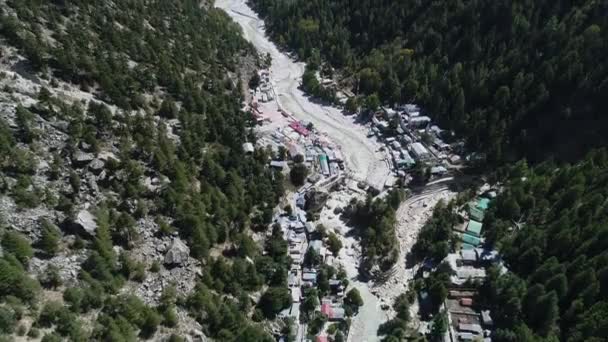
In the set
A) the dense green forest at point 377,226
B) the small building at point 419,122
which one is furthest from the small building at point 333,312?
the small building at point 419,122

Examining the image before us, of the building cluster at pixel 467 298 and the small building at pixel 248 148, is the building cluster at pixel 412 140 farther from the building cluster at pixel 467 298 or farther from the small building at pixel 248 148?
the small building at pixel 248 148

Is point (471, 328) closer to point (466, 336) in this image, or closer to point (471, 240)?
point (466, 336)

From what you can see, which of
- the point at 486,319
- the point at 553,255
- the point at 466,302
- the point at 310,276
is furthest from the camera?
the point at 310,276

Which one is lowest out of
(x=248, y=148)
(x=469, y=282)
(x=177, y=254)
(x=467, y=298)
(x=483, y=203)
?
(x=177, y=254)

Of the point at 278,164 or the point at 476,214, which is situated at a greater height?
the point at 476,214

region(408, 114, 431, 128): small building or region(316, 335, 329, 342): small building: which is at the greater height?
region(408, 114, 431, 128): small building

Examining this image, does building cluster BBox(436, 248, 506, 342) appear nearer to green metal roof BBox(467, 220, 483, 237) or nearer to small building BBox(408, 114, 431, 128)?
green metal roof BBox(467, 220, 483, 237)

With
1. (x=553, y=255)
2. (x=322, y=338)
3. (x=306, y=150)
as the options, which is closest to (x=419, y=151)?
(x=306, y=150)

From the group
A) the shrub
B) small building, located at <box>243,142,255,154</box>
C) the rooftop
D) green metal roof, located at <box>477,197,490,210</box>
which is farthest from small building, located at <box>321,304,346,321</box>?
the shrub
